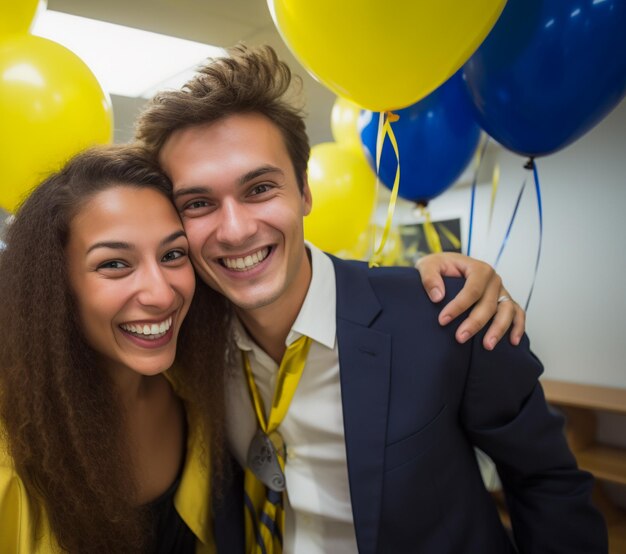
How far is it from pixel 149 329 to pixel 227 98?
23.1 inches

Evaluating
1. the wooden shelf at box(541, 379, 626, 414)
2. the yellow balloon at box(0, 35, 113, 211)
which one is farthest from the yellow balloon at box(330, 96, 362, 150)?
the wooden shelf at box(541, 379, 626, 414)

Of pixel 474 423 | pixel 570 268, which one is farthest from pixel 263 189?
pixel 570 268

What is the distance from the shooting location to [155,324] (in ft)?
3.74

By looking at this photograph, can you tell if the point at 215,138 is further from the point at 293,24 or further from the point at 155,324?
the point at 155,324

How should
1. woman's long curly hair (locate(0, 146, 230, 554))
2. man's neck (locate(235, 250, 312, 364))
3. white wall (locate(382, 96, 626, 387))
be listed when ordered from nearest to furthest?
woman's long curly hair (locate(0, 146, 230, 554)) < man's neck (locate(235, 250, 312, 364)) < white wall (locate(382, 96, 626, 387))

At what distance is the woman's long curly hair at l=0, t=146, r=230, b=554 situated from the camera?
1046 mm

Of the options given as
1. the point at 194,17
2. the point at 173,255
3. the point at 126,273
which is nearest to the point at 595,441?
the point at 173,255

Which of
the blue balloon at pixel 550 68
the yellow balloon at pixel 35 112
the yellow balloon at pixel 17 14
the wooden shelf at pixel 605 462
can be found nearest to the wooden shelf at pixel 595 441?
the wooden shelf at pixel 605 462

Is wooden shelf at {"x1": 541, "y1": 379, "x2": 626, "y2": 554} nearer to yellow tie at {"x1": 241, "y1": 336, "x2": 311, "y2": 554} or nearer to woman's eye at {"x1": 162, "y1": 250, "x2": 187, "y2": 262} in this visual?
yellow tie at {"x1": 241, "y1": 336, "x2": 311, "y2": 554}

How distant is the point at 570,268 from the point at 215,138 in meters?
3.47

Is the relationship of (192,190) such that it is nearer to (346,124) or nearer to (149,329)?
(149,329)

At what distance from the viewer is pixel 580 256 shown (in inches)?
149

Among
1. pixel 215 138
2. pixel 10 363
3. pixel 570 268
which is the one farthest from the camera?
pixel 570 268

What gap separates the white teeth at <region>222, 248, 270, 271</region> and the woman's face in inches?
4.9
